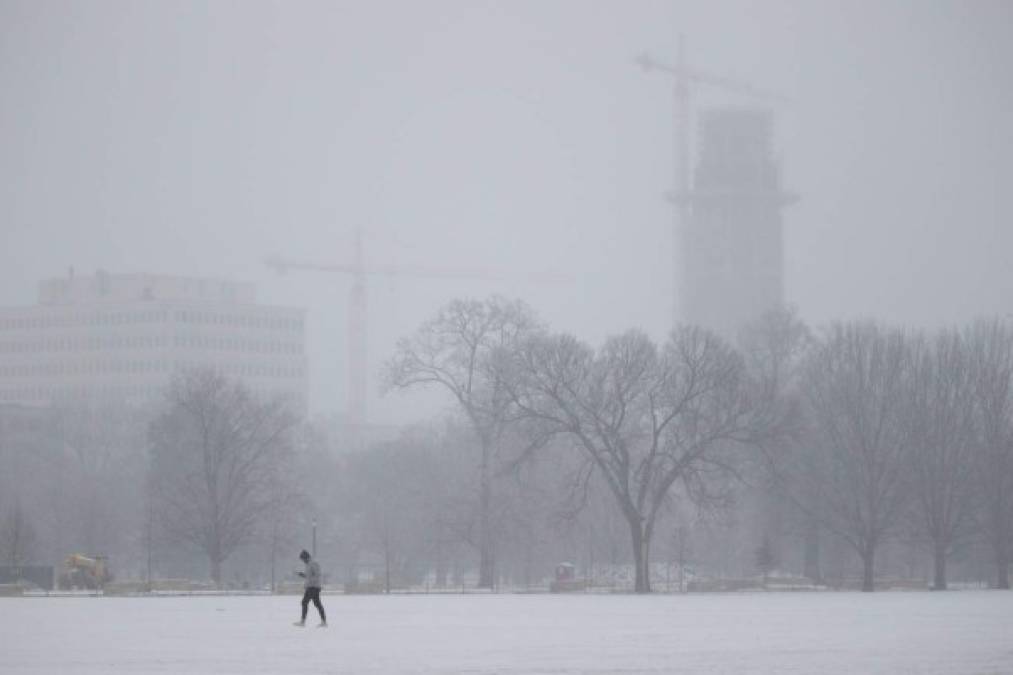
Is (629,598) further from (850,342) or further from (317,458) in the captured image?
(317,458)

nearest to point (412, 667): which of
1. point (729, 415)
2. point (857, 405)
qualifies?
point (729, 415)

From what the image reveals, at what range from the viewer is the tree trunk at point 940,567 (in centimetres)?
8950

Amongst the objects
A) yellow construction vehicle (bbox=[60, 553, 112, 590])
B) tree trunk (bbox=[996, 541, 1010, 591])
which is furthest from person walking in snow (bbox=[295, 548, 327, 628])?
tree trunk (bbox=[996, 541, 1010, 591])

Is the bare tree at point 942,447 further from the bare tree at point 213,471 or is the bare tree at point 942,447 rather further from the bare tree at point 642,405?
the bare tree at point 213,471

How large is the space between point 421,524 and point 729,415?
2623cm

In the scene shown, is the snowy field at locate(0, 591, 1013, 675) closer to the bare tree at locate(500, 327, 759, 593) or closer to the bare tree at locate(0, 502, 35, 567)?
the bare tree at locate(500, 327, 759, 593)

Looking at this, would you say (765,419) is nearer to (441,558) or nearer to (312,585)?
(441,558)

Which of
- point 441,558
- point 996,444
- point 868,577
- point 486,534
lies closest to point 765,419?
point 868,577

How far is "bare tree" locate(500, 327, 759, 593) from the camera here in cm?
8794

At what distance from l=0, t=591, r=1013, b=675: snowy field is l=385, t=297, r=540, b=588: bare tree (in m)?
23.0

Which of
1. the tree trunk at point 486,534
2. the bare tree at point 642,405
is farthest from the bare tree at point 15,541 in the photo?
the bare tree at point 642,405

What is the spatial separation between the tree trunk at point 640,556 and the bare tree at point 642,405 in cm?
4

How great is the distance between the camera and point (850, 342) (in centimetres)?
9850

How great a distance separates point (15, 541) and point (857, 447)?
39.2 meters
